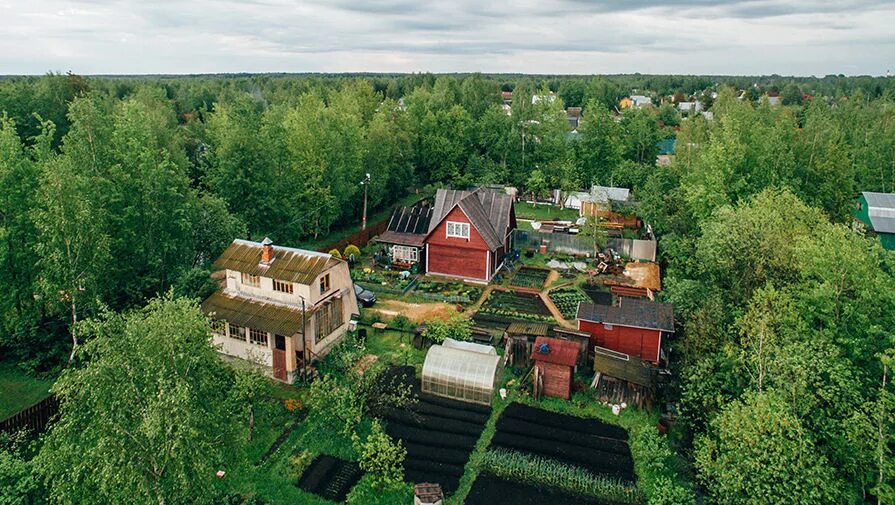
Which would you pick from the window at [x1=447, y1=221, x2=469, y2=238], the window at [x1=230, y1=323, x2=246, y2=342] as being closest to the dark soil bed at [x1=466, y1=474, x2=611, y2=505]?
the window at [x1=230, y1=323, x2=246, y2=342]

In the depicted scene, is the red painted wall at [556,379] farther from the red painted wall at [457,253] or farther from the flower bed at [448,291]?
the red painted wall at [457,253]

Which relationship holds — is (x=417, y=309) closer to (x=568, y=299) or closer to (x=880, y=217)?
(x=568, y=299)

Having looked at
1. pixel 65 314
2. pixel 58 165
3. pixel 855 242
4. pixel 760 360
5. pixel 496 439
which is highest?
pixel 58 165

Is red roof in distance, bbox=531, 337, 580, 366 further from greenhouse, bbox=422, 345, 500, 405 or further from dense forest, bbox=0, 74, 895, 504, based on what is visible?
dense forest, bbox=0, 74, 895, 504

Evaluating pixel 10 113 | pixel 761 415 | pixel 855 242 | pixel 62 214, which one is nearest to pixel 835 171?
pixel 855 242

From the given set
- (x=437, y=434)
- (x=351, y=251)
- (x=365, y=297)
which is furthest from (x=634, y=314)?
(x=351, y=251)

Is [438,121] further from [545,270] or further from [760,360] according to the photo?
[760,360]

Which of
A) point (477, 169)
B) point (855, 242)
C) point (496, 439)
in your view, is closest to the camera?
point (855, 242)
